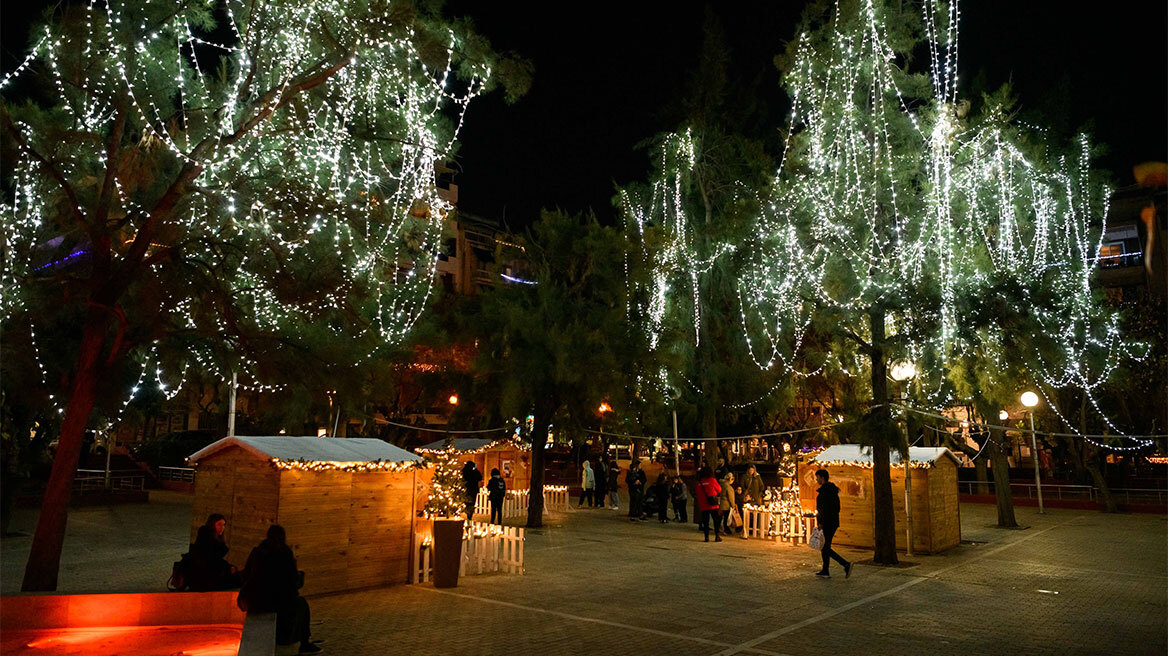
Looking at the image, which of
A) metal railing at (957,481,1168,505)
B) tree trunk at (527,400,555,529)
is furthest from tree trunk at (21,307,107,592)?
metal railing at (957,481,1168,505)

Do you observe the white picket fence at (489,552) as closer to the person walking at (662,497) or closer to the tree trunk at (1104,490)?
the person walking at (662,497)

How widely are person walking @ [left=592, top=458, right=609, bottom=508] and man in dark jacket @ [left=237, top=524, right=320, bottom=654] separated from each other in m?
19.4

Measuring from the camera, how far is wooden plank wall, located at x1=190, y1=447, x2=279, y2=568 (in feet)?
34.5

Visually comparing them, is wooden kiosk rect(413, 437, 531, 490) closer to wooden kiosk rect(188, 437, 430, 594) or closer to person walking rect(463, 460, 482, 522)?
person walking rect(463, 460, 482, 522)

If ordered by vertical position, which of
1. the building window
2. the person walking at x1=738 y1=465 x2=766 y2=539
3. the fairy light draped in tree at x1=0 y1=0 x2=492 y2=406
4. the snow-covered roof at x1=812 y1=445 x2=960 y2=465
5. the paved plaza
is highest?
the building window

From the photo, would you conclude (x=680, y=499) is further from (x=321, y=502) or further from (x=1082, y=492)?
(x=1082, y=492)

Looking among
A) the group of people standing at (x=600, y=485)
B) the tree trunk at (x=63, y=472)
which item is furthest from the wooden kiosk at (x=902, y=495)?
the tree trunk at (x=63, y=472)

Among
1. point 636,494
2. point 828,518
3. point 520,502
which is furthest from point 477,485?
point 828,518

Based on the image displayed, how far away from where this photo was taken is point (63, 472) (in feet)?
30.7

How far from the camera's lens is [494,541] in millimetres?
12648

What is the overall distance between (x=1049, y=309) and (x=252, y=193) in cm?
1280

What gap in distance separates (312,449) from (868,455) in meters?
10.7

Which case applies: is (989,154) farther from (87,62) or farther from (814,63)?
(87,62)

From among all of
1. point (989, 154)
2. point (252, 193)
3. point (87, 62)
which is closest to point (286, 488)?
point (252, 193)
